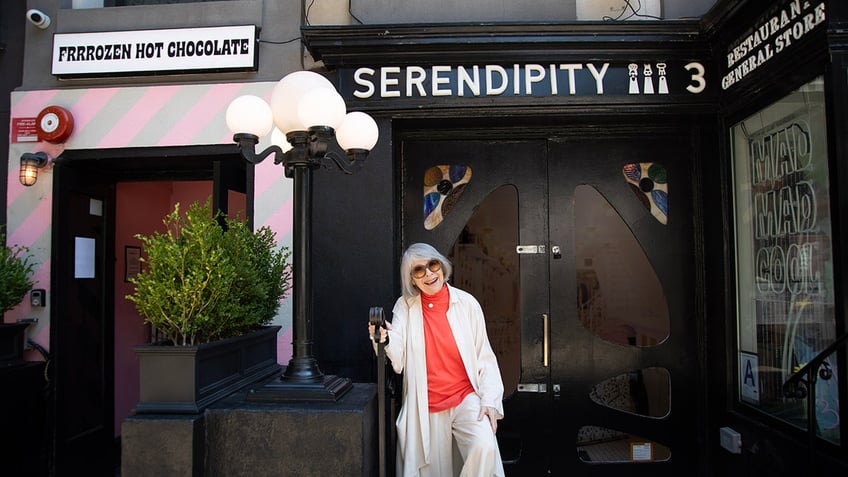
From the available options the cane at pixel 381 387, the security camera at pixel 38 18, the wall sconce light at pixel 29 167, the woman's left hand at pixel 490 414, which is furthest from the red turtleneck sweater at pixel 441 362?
the security camera at pixel 38 18

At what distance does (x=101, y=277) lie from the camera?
19.0 ft

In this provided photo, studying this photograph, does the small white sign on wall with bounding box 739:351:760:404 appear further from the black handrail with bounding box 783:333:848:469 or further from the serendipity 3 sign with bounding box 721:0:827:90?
the serendipity 3 sign with bounding box 721:0:827:90

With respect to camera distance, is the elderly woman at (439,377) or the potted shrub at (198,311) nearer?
the potted shrub at (198,311)

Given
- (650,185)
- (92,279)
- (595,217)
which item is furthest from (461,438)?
(92,279)

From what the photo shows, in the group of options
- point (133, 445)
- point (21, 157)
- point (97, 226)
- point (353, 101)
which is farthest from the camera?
point (97, 226)

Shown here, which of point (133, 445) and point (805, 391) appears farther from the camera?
point (805, 391)

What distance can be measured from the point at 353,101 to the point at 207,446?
2955 millimetres

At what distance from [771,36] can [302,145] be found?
325cm

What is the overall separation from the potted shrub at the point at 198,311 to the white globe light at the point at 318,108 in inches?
31.5

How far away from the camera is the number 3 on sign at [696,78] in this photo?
468 cm

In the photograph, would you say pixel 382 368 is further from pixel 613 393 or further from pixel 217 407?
pixel 613 393

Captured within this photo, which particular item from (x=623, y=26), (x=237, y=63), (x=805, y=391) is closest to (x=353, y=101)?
(x=237, y=63)

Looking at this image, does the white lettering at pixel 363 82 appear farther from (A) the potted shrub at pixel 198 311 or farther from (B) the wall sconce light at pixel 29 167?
(B) the wall sconce light at pixel 29 167

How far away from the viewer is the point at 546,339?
4930 millimetres
